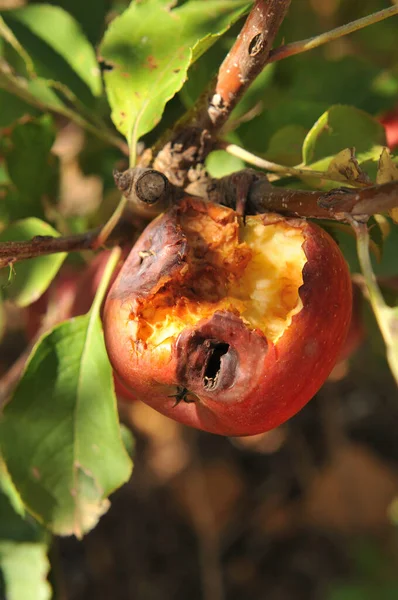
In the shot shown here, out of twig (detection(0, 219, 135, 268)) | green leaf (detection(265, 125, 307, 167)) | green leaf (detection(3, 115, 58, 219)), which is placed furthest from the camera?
green leaf (detection(3, 115, 58, 219))

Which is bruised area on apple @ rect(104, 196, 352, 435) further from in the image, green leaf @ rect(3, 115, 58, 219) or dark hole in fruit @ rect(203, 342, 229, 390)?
green leaf @ rect(3, 115, 58, 219)

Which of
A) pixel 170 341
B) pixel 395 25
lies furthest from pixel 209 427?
pixel 395 25

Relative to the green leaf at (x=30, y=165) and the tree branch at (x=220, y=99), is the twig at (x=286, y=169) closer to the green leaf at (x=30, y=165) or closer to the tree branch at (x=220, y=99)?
the tree branch at (x=220, y=99)

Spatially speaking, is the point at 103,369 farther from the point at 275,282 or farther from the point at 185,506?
the point at 185,506

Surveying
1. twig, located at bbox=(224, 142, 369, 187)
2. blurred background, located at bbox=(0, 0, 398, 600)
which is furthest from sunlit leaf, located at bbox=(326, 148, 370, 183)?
blurred background, located at bbox=(0, 0, 398, 600)

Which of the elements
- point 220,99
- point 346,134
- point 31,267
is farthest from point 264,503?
point 220,99
